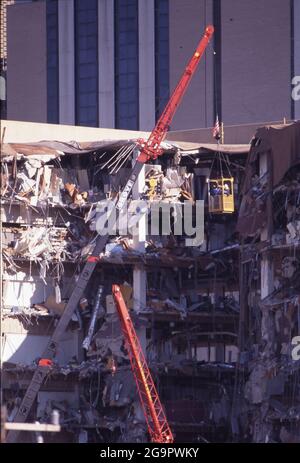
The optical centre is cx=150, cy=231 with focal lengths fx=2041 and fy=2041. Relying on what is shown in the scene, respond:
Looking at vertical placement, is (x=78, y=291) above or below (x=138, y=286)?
below

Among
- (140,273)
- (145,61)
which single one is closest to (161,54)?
(145,61)

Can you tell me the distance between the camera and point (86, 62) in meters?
125

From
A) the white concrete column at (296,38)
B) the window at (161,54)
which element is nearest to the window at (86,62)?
the window at (161,54)

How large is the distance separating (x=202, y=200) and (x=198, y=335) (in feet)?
20.8

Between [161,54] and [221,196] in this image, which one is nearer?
[221,196]

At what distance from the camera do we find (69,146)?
314 ft

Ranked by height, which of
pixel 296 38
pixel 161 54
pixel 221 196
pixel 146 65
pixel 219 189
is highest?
pixel 296 38

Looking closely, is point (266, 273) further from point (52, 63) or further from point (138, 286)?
point (52, 63)

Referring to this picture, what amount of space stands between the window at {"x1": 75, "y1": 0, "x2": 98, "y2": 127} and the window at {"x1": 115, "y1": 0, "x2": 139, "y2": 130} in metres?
1.35

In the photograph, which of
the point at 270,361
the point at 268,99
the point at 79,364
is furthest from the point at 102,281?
the point at 268,99

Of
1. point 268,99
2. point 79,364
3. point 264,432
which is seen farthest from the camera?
point 268,99

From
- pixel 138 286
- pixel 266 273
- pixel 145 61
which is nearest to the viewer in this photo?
pixel 266 273

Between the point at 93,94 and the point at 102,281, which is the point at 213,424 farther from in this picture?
the point at 93,94

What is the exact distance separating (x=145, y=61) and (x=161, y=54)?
1153 millimetres
